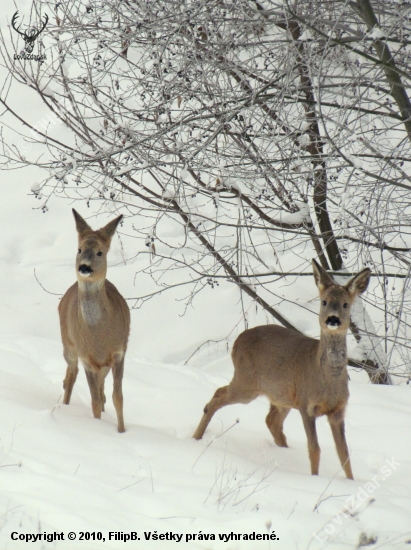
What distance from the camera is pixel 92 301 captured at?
19.8 ft

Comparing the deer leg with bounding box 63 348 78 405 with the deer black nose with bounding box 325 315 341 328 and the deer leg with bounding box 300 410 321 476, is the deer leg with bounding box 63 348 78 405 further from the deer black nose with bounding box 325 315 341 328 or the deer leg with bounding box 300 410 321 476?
the deer black nose with bounding box 325 315 341 328

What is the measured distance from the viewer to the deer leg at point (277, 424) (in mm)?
6332

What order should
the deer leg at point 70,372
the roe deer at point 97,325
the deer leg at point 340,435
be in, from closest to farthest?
the deer leg at point 340,435, the roe deer at point 97,325, the deer leg at point 70,372

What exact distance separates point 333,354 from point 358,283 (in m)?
0.57

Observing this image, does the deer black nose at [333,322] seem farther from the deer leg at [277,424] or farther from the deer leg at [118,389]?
the deer leg at [118,389]

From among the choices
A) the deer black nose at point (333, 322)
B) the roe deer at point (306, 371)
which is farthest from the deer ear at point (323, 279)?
the deer black nose at point (333, 322)

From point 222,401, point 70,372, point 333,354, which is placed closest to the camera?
point 333,354

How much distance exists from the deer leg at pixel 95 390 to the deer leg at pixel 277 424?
142 centimetres

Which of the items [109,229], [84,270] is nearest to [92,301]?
[84,270]

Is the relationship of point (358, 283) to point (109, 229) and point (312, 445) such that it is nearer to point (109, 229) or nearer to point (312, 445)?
point (312, 445)

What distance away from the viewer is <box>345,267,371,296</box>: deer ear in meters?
5.62

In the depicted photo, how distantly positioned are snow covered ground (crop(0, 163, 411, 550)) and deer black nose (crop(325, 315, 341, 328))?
3.44 ft

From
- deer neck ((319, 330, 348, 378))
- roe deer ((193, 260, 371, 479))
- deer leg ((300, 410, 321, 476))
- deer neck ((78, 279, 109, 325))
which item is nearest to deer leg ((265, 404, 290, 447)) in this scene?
roe deer ((193, 260, 371, 479))

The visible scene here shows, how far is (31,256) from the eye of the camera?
14289mm
